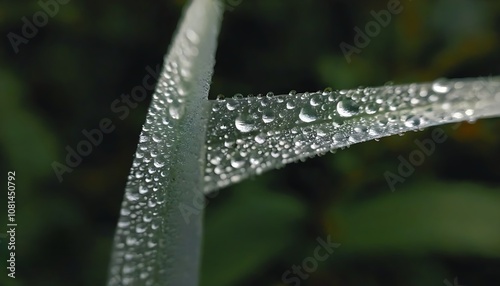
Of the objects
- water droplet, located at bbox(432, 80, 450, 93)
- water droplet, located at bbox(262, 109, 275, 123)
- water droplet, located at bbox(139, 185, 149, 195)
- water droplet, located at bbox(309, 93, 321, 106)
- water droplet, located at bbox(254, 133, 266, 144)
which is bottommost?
water droplet, located at bbox(139, 185, 149, 195)

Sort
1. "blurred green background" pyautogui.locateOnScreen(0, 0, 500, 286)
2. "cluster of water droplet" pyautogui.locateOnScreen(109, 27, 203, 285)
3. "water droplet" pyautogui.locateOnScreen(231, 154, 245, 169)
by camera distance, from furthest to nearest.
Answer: "blurred green background" pyautogui.locateOnScreen(0, 0, 500, 286), "water droplet" pyautogui.locateOnScreen(231, 154, 245, 169), "cluster of water droplet" pyautogui.locateOnScreen(109, 27, 203, 285)

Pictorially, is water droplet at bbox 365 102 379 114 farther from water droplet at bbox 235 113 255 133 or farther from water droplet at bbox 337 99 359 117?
water droplet at bbox 235 113 255 133

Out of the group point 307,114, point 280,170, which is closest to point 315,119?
point 307,114

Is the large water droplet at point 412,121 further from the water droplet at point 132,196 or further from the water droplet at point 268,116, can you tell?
the water droplet at point 132,196

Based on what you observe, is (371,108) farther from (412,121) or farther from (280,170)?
(280,170)

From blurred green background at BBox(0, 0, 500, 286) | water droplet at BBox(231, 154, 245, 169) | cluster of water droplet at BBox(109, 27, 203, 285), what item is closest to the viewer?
cluster of water droplet at BBox(109, 27, 203, 285)

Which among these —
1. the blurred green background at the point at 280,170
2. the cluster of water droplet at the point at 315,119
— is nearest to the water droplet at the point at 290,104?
the cluster of water droplet at the point at 315,119

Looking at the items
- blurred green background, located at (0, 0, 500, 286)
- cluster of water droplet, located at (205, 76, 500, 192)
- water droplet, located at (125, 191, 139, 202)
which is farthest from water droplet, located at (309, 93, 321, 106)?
blurred green background, located at (0, 0, 500, 286)

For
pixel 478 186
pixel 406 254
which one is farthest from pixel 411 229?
pixel 478 186
